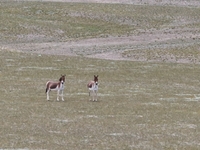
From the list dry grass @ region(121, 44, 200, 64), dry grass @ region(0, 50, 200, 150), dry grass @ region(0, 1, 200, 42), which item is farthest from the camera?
dry grass @ region(0, 1, 200, 42)

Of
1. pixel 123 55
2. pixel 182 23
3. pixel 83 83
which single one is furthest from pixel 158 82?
pixel 182 23

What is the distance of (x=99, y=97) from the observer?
129ft

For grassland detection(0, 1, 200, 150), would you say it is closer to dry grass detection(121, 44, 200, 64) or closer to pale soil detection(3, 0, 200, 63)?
dry grass detection(121, 44, 200, 64)

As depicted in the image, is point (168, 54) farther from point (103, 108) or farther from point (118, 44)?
point (103, 108)

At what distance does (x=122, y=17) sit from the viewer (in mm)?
108125

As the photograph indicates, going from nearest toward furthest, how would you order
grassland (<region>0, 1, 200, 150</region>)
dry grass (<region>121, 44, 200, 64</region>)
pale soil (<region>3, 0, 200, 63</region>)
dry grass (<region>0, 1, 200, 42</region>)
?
grassland (<region>0, 1, 200, 150</region>)
dry grass (<region>121, 44, 200, 64</region>)
pale soil (<region>3, 0, 200, 63</region>)
dry grass (<region>0, 1, 200, 42</region>)

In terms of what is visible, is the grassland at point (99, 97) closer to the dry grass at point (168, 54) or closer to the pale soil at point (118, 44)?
the dry grass at point (168, 54)

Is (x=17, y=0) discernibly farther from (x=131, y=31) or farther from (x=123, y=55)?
(x=123, y=55)

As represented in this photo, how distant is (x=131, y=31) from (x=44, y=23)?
15.8 m

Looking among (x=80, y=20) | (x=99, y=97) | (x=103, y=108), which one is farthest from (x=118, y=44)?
(x=103, y=108)

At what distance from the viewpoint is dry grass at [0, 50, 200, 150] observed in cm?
2461

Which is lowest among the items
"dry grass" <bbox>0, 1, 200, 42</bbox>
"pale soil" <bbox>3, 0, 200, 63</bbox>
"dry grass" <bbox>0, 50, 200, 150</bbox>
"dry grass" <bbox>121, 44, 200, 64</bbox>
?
"dry grass" <bbox>0, 50, 200, 150</bbox>

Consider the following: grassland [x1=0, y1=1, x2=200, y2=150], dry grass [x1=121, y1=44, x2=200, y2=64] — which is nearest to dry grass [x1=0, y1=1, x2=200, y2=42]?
grassland [x1=0, y1=1, x2=200, y2=150]

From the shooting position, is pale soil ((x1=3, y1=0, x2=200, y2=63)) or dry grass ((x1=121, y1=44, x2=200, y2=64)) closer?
dry grass ((x1=121, y1=44, x2=200, y2=64))
